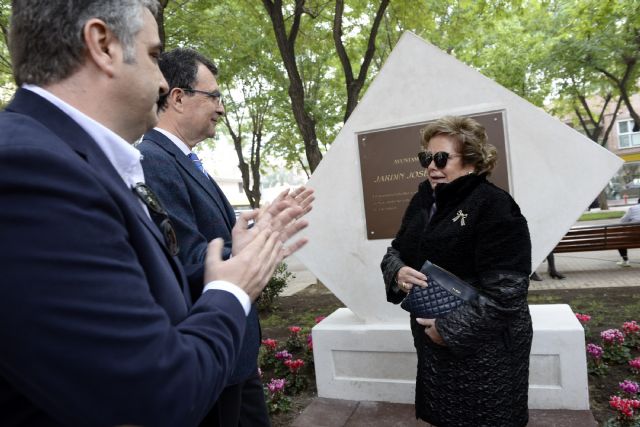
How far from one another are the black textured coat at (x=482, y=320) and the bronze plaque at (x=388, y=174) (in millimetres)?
1494

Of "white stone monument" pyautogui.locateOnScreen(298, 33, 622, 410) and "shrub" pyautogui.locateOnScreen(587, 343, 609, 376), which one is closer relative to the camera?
"white stone monument" pyautogui.locateOnScreen(298, 33, 622, 410)

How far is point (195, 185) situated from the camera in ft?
6.99

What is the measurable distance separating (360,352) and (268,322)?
2.94 meters

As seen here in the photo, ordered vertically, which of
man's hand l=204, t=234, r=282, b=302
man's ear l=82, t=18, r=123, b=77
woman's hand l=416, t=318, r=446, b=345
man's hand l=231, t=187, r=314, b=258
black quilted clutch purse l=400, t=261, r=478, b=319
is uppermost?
man's ear l=82, t=18, r=123, b=77

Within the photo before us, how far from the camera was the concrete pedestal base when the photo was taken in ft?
10.8

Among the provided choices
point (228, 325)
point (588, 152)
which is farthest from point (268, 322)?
point (228, 325)

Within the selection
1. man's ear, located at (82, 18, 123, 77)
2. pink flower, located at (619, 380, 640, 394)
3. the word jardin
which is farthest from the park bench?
man's ear, located at (82, 18, 123, 77)

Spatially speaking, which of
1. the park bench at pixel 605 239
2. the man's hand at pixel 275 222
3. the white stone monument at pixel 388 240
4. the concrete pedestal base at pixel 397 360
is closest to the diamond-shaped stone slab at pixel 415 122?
the white stone monument at pixel 388 240

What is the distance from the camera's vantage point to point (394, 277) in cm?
265

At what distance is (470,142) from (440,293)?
0.86 metres

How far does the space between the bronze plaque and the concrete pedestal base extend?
2.88 ft

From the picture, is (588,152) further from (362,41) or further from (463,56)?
(463,56)

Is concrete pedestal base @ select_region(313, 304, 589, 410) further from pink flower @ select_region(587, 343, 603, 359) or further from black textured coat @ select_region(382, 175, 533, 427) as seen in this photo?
black textured coat @ select_region(382, 175, 533, 427)

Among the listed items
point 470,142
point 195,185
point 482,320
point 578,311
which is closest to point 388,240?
point 470,142
